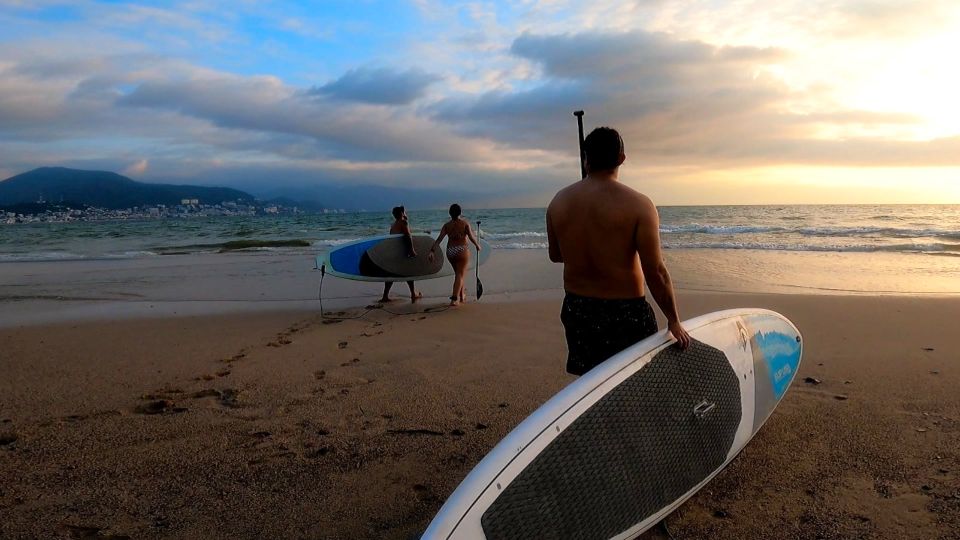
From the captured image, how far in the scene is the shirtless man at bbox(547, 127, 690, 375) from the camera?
224cm

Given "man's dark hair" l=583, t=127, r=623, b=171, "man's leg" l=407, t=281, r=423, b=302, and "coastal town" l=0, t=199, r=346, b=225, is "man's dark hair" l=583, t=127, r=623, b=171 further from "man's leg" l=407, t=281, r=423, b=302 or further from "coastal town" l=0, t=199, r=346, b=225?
"coastal town" l=0, t=199, r=346, b=225

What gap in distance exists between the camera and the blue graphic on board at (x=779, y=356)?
3.18 metres

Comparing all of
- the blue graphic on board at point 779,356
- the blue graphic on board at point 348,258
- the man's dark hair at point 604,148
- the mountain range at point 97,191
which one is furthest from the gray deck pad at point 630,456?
the mountain range at point 97,191

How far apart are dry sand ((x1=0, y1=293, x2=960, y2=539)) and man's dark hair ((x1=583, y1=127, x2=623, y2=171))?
4.86 feet

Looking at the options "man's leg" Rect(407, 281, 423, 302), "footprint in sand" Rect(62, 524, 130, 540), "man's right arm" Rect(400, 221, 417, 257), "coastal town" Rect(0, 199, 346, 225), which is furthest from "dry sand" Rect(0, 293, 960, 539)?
"coastal town" Rect(0, 199, 346, 225)

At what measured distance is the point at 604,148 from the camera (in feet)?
7.43

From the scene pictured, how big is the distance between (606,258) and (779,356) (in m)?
1.63

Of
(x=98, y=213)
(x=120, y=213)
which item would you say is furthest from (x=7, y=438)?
(x=120, y=213)

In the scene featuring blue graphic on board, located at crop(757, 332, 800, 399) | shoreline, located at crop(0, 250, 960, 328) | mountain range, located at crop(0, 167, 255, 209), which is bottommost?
shoreline, located at crop(0, 250, 960, 328)

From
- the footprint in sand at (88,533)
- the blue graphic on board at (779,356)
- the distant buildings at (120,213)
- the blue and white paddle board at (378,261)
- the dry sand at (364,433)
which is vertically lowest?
the footprint in sand at (88,533)

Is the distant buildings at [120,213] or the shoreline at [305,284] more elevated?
the distant buildings at [120,213]

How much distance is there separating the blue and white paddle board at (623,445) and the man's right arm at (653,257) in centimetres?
21

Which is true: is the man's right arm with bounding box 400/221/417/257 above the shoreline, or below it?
above

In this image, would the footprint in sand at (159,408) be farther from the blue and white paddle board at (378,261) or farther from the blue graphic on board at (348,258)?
the blue graphic on board at (348,258)
